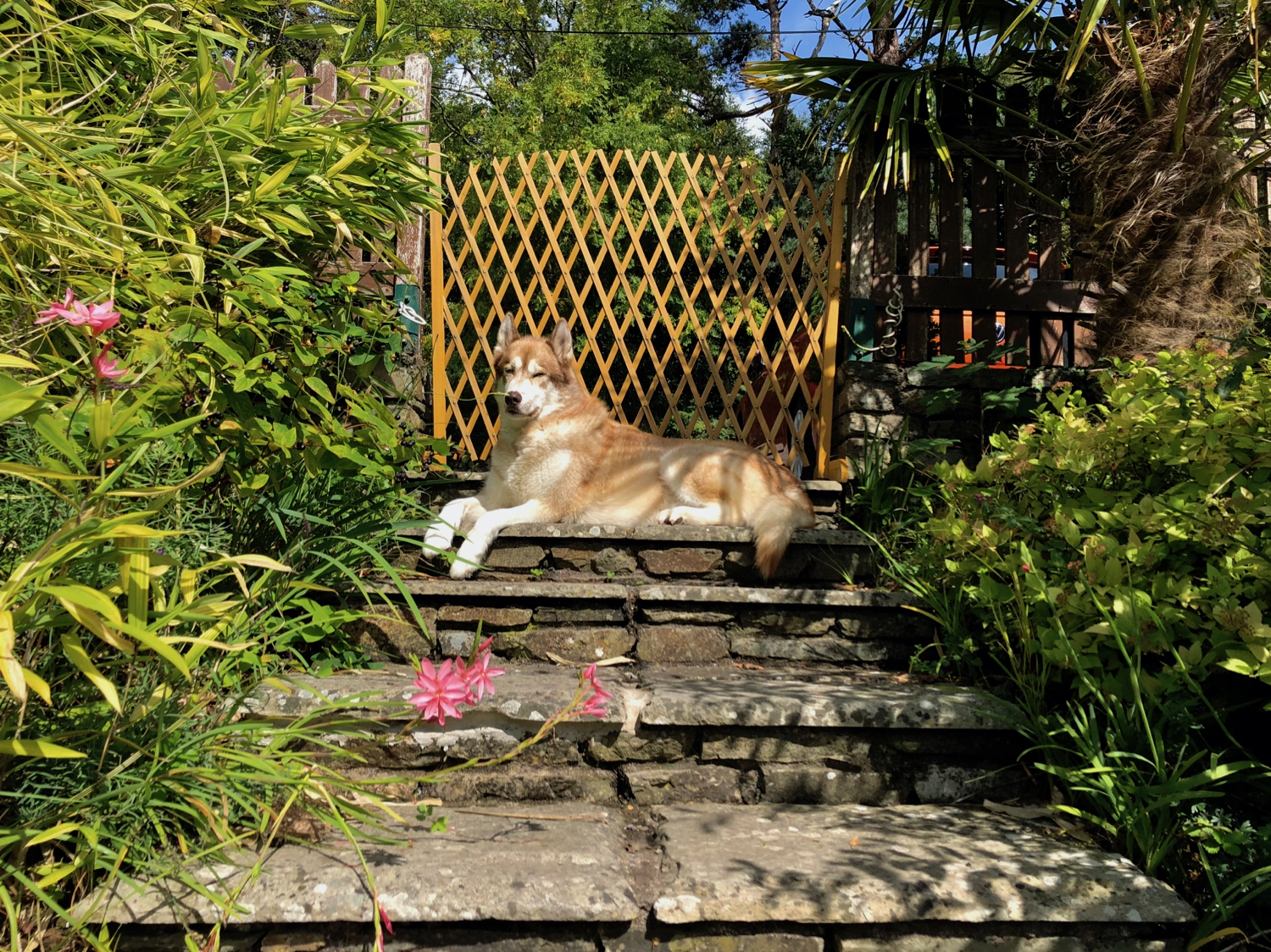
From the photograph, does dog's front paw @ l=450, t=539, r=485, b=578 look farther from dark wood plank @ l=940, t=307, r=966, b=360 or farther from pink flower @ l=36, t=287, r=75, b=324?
dark wood plank @ l=940, t=307, r=966, b=360

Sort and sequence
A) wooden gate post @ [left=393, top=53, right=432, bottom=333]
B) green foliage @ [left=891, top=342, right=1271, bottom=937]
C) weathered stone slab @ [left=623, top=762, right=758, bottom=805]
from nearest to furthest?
1. green foliage @ [left=891, top=342, right=1271, bottom=937]
2. weathered stone slab @ [left=623, top=762, right=758, bottom=805]
3. wooden gate post @ [left=393, top=53, right=432, bottom=333]

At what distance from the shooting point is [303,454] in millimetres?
2080

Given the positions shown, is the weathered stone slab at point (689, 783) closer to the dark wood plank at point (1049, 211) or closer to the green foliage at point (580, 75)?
the dark wood plank at point (1049, 211)

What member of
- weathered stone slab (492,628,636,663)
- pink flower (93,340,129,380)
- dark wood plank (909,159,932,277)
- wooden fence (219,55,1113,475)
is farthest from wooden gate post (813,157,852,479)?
pink flower (93,340,129,380)

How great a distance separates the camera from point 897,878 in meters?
1.45

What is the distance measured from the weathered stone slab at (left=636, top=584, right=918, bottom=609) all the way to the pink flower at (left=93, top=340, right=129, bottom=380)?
1.59 m

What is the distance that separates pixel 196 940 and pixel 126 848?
18 centimetres

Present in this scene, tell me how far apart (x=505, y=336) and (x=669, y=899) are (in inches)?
111

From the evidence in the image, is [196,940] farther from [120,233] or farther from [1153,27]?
[1153,27]

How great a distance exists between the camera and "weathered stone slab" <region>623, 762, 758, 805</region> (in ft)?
6.22

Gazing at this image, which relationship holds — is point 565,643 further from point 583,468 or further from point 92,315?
point 92,315

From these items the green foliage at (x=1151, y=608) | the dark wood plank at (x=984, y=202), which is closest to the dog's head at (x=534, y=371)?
the green foliage at (x=1151, y=608)

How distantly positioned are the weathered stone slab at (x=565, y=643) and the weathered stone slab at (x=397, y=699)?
1.21 feet

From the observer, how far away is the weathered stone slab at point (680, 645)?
252 cm
